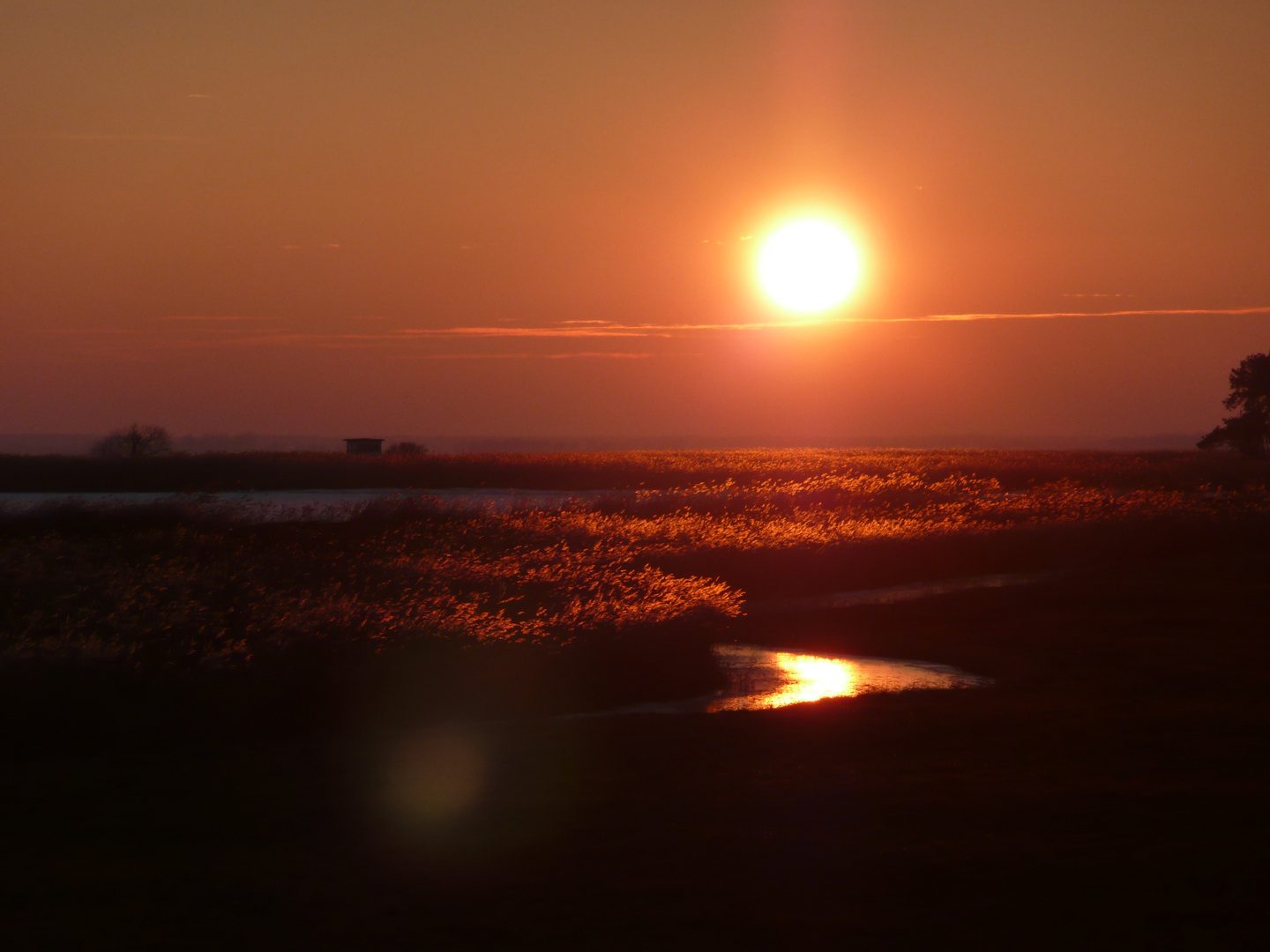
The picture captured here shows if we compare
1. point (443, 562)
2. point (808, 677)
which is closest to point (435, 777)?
point (808, 677)

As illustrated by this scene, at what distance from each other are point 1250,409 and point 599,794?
81.0m

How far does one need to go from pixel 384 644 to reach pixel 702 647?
5.34 m

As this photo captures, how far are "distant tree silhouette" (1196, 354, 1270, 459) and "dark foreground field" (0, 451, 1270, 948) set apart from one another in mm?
65713

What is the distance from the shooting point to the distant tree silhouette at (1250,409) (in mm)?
77375

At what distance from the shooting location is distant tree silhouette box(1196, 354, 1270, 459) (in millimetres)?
77375

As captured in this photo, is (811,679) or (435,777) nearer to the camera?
(435,777)

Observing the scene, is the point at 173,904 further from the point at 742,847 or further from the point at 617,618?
the point at 617,618

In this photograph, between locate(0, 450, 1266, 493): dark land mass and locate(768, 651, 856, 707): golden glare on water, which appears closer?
locate(768, 651, 856, 707): golden glare on water

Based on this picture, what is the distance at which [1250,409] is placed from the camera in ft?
258

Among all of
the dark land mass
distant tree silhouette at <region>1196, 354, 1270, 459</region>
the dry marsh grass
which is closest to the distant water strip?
the dry marsh grass

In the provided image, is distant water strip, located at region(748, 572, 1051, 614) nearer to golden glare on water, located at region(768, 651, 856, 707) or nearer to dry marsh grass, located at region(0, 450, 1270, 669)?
dry marsh grass, located at region(0, 450, 1270, 669)

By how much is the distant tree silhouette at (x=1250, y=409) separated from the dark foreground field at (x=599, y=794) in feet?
216

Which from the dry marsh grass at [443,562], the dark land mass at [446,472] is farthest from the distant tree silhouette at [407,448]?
the dry marsh grass at [443,562]

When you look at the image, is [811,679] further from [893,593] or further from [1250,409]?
[1250,409]
